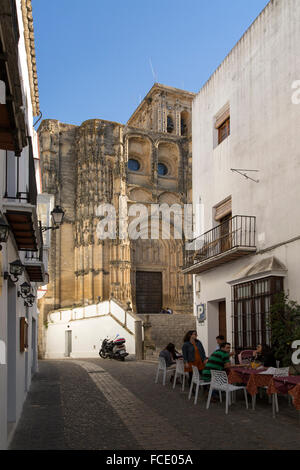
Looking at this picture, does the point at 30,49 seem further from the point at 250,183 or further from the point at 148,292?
the point at 148,292

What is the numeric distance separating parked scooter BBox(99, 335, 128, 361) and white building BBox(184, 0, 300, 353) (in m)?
5.95

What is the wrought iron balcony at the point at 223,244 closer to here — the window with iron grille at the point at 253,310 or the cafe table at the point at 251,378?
the window with iron grille at the point at 253,310

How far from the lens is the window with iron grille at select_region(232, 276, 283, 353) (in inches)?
462

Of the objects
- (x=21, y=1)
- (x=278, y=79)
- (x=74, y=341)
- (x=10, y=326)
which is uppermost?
(x=21, y=1)

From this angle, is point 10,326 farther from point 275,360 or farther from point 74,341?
point 74,341

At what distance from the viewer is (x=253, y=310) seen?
41.4ft

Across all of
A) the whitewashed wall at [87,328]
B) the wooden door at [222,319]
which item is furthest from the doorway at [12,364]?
the whitewashed wall at [87,328]

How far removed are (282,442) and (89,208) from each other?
2743 cm

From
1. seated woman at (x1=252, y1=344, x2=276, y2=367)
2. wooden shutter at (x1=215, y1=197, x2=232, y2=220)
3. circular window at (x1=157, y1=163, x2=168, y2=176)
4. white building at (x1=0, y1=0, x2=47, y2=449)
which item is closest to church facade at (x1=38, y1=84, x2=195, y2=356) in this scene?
circular window at (x1=157, y1=163, x2=168, y2=176)

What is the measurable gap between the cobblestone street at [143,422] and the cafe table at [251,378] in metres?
0.41

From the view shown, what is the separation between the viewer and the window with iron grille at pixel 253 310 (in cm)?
1174

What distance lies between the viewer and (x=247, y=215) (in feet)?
45.2

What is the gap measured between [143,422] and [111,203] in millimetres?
25810

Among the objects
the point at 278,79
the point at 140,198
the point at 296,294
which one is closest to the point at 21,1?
the point at 278,79
